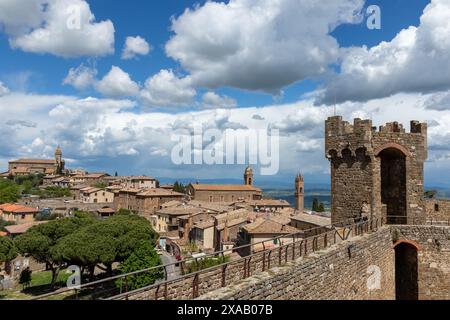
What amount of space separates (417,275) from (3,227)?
76376mm

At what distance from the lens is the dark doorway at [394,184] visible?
16.3 m

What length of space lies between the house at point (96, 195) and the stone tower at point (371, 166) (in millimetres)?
100857

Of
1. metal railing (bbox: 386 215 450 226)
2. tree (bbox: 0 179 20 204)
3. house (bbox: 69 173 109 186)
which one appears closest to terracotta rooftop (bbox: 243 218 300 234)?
metal railing (bbox: 386 215 450 226)

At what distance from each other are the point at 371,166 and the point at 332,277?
19.5ft

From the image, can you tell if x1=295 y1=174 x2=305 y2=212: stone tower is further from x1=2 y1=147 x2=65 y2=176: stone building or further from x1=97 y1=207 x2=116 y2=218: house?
x1=2 y1=147 x2=65 y2=176: stone building

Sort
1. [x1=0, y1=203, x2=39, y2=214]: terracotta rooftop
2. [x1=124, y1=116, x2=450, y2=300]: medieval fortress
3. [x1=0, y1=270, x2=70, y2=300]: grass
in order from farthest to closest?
[x1=0, y1=203, x2=39, y2=214]: terracotta rooftop
[x1=0, y1=270, x2=70, y2=300]: grass
[x1=124, y1=116, x2=450, y2=300]: medieval fortress

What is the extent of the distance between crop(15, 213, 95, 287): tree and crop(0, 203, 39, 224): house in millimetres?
41185

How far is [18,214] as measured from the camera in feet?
264

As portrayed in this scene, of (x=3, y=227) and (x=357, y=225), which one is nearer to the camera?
(x=357, y=225)

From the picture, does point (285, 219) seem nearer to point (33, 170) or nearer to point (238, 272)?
point (238, 272)

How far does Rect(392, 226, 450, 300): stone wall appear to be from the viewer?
1410 centimetres
